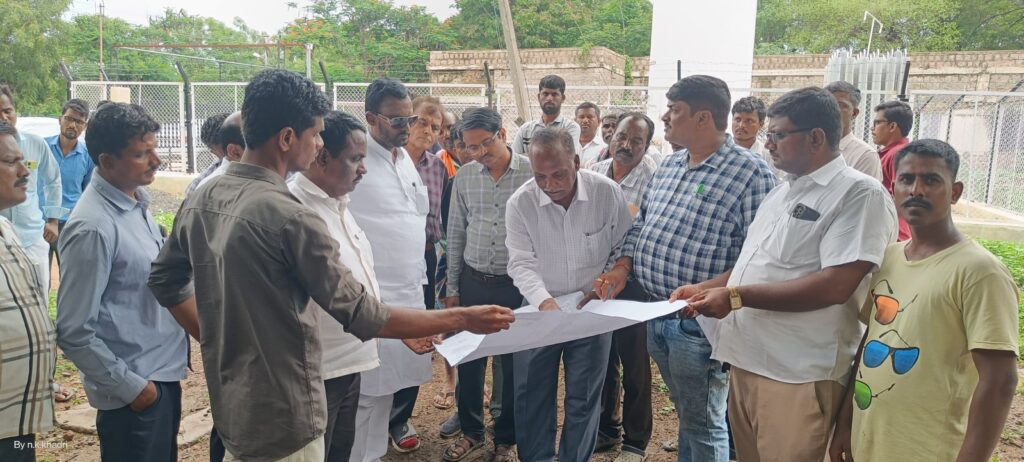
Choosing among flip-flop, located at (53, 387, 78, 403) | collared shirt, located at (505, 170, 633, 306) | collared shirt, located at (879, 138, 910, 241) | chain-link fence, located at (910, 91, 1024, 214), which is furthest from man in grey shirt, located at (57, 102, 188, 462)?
chain-link fence, located at (910, 91, 1024, 214)

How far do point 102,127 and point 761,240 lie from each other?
246 centimetres

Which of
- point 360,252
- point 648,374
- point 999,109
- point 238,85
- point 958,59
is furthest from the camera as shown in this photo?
point 958,59

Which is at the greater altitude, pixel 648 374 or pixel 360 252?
pixel 360 252

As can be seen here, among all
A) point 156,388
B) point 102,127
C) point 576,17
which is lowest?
point 156,388

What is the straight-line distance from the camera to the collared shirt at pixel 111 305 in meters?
2.23

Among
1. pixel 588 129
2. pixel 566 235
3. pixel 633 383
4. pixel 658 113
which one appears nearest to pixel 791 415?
pixel 566 235

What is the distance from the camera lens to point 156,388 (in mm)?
2424

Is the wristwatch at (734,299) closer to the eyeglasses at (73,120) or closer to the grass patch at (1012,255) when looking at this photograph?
the eyeglasses at (73,120)

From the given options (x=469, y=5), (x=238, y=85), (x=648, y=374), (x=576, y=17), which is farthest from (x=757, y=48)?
(x=648, y=374)

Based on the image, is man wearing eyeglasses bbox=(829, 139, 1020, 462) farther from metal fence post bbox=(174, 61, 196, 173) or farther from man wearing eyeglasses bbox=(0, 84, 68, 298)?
metal fence post bbox=(174, 61, 196, 173)

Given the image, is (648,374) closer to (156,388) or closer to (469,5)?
(156,388)

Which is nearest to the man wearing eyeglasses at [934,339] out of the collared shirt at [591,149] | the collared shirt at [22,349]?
the collared shirt at [22,349]

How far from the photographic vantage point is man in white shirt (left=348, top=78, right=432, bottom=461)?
3305 mm

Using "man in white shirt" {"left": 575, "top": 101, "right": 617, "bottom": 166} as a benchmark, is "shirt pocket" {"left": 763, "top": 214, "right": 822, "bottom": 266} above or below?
below
